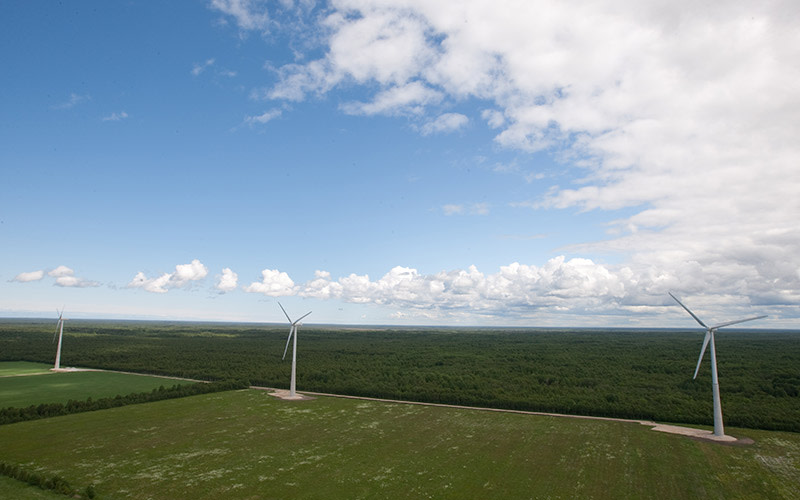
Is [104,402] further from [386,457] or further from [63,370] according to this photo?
[63,370]

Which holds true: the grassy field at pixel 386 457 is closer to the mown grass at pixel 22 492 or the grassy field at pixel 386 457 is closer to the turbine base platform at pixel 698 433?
the turbine base platform at pixel 698 433

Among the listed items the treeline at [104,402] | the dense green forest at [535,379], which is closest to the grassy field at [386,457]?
the treeline at [104,402]

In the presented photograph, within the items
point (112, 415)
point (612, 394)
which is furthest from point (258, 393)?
point (612, 394)

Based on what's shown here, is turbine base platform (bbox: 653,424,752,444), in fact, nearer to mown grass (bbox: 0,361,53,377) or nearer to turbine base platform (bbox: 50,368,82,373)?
turbine base platform (bbox: 50,368,82,373)

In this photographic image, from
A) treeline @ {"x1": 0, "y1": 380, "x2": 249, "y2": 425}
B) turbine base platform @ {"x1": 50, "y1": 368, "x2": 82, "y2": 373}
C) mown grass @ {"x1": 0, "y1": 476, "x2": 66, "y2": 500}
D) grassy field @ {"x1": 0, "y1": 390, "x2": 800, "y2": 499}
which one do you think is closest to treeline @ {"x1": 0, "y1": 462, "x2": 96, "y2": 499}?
Result: mown grass @ {"x1": 0, "y1": 476, "x2": 66, "y2": 500}

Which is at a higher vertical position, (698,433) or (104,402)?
(104,402)

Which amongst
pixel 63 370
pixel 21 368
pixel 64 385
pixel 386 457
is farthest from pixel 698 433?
pixel 21 368

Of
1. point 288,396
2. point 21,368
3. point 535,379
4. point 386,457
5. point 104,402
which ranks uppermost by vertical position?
point 21,368

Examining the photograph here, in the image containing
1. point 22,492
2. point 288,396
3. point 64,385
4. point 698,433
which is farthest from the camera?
point 64,385
